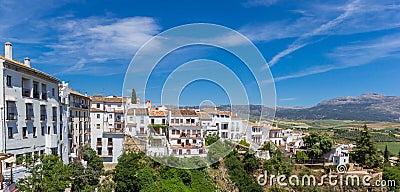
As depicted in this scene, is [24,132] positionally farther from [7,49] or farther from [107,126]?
[107,126]

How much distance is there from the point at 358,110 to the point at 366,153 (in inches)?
2427

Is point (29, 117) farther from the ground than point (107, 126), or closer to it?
farther from the ground

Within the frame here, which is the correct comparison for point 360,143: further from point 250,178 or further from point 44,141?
point 44,141

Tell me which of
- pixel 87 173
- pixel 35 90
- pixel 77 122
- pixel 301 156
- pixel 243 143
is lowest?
pixel 301 156

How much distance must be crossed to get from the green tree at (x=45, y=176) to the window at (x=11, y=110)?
1.55 metres

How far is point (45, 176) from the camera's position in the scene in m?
7.41

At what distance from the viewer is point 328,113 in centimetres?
7088

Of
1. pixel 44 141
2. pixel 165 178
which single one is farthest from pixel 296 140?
pixel 44 141

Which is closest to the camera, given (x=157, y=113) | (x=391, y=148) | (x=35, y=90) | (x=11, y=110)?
(x=11, y=110)

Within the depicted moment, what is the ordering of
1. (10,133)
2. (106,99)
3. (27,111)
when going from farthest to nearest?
1. (106,99)
2. (27,111)
3. (10,133)

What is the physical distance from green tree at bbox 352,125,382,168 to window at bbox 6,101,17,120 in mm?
18833

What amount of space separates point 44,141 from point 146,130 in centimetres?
734

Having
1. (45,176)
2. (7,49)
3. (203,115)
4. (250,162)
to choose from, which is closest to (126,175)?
(45,176)

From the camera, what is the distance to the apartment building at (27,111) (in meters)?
8.10
